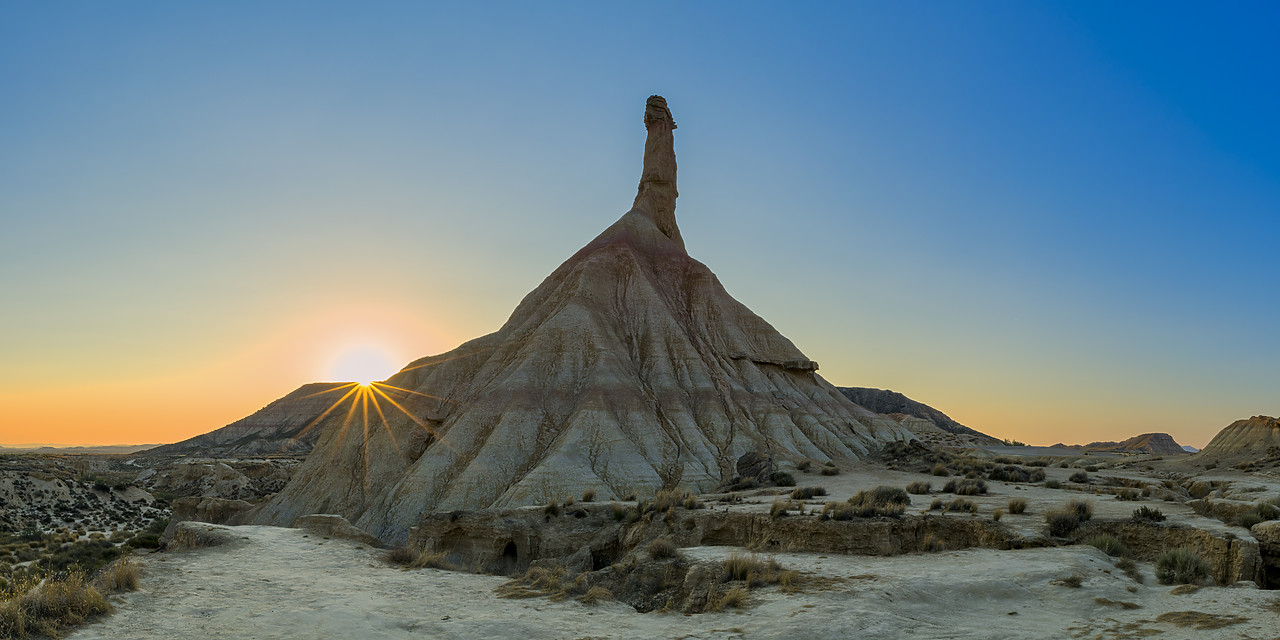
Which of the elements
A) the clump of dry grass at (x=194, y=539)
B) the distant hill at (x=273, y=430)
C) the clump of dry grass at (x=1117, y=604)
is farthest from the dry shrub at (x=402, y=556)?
the distant hill at (x=273, y=430)

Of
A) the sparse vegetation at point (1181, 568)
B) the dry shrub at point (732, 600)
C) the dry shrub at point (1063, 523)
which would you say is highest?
the dry shrub at point (1063, 523)

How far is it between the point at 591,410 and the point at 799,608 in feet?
106

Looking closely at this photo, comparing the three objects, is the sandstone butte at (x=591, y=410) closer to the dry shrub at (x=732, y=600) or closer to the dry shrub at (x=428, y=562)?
the dry shrub at (x=428, y=562)

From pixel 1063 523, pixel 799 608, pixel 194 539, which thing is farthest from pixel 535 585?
pixel 194 539

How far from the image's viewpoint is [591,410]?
142ft

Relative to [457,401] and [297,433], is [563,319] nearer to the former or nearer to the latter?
[457,401]

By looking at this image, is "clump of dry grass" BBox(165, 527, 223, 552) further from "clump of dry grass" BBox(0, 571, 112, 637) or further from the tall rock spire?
the tall rock spire

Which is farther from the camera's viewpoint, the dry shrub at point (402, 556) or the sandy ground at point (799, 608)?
the dry shrub at point (402, 556)

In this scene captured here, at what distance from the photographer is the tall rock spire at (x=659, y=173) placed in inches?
2761

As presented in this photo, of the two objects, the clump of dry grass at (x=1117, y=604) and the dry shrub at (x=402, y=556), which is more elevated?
the clump of dry grass at (x=1117, y=604)

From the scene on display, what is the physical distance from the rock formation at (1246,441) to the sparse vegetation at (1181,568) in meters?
47.8

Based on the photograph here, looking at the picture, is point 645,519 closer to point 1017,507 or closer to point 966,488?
point 1017,507

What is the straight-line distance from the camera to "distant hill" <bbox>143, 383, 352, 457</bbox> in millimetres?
118838

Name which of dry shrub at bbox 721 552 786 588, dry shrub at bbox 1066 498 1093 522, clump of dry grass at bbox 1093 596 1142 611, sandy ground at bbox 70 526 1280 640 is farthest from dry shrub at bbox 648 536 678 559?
dry shrub at bbox 1066 498 1093 522
